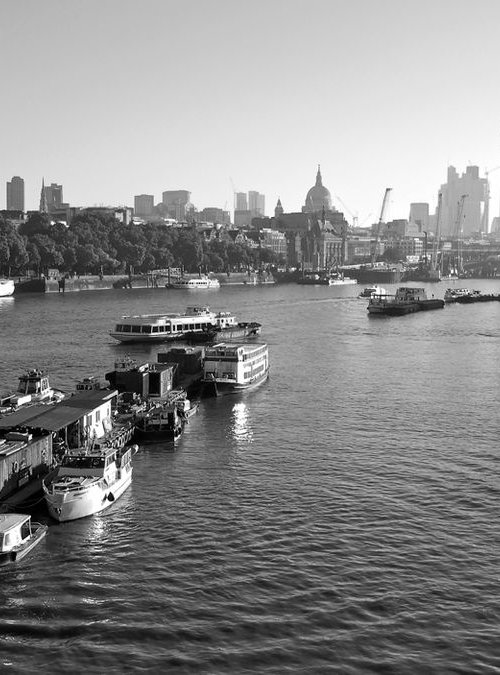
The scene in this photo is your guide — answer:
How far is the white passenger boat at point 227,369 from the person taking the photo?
48594 millimetres

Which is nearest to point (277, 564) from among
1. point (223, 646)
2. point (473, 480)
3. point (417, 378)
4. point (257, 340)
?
point (223, 646)

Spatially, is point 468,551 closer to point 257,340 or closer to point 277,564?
point 277,564

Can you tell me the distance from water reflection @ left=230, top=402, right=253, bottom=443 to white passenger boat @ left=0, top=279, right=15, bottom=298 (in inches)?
3332

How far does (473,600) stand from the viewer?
2211cm

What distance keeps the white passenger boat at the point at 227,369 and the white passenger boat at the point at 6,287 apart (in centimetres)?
7946

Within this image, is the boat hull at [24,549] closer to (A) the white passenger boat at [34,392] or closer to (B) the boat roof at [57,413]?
(B) the boat roof at [57,413]

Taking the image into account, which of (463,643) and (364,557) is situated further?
(364,557)

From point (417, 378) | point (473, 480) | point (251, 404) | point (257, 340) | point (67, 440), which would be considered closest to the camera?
point (473, 480)

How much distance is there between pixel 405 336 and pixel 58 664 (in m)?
66.6

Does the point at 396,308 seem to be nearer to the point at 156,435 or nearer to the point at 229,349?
the point at 229,349

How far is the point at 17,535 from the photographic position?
24406 millimetres

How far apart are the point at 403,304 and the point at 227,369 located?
6802 centimetres

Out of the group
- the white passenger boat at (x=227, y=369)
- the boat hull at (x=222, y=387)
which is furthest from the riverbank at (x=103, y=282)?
the boat hull at (x=222, y=387)

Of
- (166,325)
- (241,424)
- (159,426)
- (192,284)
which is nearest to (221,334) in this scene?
(166,325)
